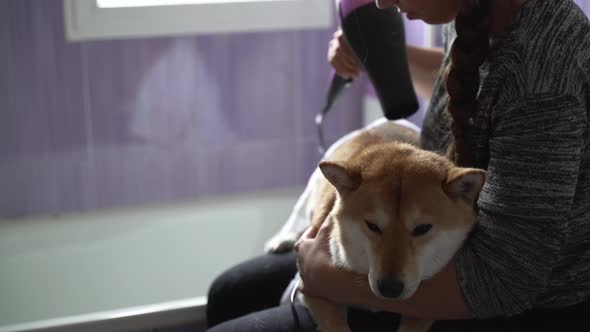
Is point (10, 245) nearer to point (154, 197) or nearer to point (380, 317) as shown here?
point (154, 197)

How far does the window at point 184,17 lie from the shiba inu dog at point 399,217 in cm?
123

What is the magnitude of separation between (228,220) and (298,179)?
0.34 metres

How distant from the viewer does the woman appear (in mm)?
947

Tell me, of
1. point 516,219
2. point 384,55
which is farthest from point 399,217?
point 384,55

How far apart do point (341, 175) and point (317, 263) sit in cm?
17

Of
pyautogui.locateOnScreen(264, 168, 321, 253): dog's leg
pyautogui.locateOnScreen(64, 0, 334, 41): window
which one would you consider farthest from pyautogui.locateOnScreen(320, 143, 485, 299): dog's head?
pyautogui.locateOnScreen(64, 0, 334, 41): window

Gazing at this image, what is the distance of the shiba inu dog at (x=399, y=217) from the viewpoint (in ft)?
3.22

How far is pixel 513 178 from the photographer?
0.97m

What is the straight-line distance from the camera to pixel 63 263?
2057 millimetres

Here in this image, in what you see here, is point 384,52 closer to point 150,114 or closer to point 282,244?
point 282,244

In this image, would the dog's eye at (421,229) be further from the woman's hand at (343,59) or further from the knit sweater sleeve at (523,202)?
the woman's hand at (343,59)

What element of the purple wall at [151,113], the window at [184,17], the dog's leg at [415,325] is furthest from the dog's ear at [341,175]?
the window at [184,17]

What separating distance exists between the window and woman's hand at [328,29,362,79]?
2.51 feet

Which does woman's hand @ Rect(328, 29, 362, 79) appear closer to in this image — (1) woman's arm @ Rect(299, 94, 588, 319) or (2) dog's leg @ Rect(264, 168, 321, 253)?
(2) dog's leg @ Rect(264, 168, 321, 253)
